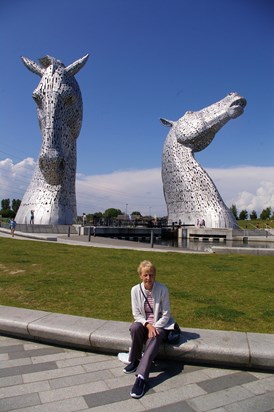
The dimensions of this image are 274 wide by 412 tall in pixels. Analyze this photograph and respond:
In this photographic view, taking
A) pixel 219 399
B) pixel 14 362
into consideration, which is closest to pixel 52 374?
pixel 14 362

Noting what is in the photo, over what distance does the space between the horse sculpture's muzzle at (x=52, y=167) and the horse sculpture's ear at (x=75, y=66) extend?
6794 millimetres

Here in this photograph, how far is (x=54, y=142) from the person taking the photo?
27188 millimetres

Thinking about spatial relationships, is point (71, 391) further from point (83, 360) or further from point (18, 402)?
point (83, 360)

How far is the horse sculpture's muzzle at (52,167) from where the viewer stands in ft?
88.6

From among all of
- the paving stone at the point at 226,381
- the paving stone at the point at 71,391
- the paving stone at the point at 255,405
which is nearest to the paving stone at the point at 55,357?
the paving stone at the point at 71,391

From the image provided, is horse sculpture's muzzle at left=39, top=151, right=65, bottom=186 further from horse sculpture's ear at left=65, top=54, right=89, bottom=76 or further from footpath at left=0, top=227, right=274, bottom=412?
footpath at left=0, top=227, right=274, bottom=412

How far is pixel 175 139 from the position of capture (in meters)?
32.5

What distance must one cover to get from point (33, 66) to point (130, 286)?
2764cm

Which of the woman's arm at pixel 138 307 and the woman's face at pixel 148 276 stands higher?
the woman's face at pixel 148 276

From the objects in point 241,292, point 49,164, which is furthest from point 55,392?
point 49,164

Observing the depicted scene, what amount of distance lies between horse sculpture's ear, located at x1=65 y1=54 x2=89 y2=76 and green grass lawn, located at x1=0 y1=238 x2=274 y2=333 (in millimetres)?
21633

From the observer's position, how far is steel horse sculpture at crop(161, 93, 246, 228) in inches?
1188

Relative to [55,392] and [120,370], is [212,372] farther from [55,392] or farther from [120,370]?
[55,392]

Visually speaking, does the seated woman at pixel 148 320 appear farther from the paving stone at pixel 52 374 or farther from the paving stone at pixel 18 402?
the paving stone at pixel 18 402
